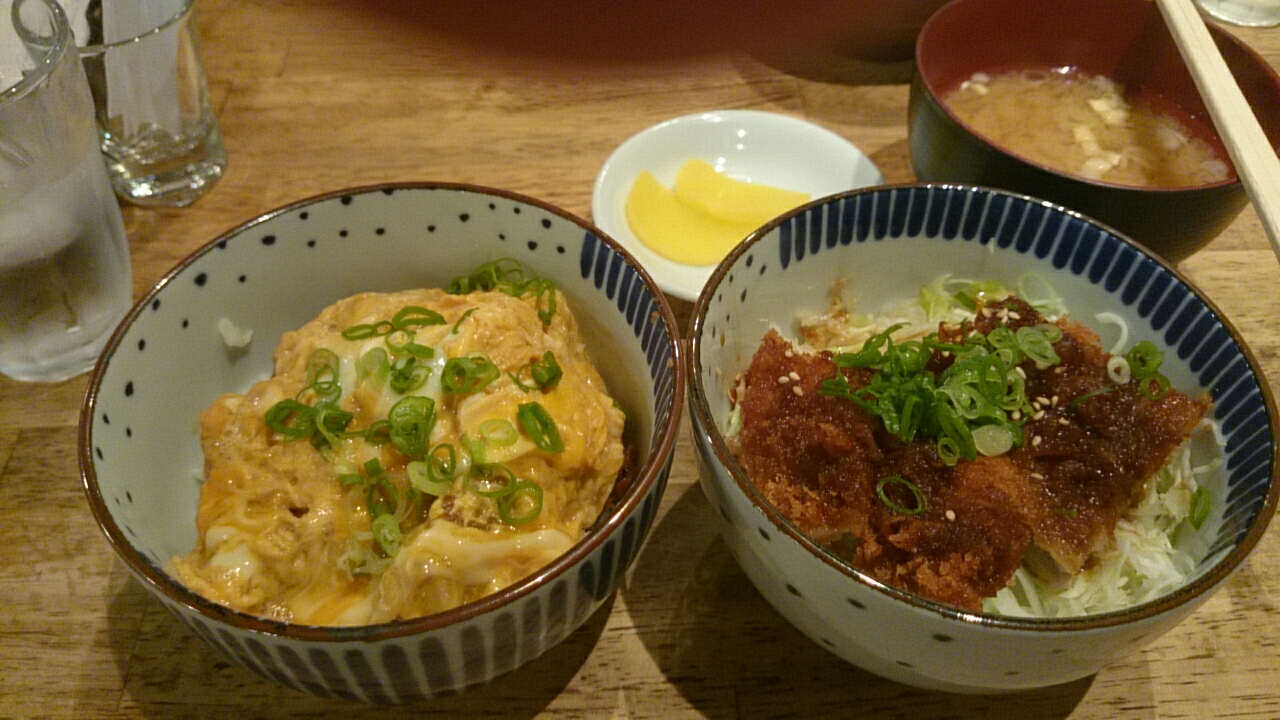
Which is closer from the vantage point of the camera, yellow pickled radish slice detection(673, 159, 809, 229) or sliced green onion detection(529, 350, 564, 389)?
sliced green onion detection(529, 350, 564, 389)

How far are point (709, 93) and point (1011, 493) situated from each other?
5.13 feet

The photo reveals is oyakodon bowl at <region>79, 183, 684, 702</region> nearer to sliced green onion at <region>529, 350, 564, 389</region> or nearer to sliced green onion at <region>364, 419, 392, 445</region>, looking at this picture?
sliced green onion at <region>529, 350, 564, 389</region>

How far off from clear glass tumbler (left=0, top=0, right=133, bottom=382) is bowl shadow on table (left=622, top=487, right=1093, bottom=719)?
119cm

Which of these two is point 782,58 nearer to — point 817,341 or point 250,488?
point 817,341

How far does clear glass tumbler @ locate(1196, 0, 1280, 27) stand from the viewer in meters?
2.58

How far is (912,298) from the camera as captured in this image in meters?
1.62

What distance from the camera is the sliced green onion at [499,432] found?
3.80 ft

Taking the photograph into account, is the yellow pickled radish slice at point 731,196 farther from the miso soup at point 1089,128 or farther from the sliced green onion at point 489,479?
the sliced green onion at point 489,479

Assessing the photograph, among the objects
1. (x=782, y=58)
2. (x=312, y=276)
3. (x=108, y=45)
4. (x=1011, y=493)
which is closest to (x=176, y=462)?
(x=312, y=276)

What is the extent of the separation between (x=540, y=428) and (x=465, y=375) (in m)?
0.15

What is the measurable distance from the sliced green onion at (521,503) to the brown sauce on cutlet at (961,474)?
320 millimetres

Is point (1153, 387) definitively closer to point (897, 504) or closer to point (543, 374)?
point (897, 504)

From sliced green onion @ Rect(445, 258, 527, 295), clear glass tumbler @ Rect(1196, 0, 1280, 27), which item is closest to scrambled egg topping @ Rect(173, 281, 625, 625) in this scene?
sliced green onion @ Rect(445, 258, 527, 295)

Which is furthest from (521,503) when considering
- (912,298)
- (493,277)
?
(912,298)
